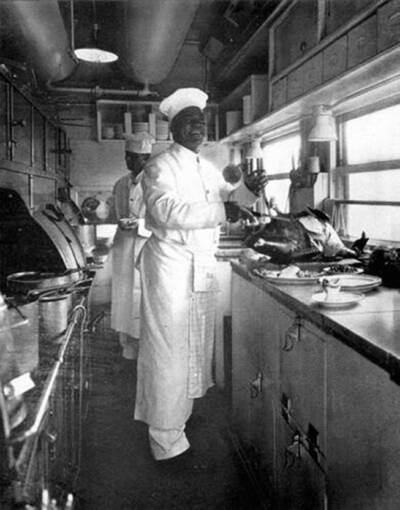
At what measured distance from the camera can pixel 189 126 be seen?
9.40 feet

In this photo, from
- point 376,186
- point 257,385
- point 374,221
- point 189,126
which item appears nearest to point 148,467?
point 257,385

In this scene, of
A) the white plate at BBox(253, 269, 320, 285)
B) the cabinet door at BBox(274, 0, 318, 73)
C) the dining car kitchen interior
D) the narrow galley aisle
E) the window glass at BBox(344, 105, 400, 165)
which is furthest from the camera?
the cabinet door at BBox(274, 0, 318, 73)

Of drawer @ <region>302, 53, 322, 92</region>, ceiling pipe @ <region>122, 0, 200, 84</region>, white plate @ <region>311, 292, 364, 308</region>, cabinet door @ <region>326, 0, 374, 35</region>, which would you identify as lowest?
white plate @ <region>311, 292, 364, 308</region>

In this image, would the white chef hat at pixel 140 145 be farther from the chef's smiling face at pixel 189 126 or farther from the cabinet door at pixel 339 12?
the cabinet door at pixel 339 12

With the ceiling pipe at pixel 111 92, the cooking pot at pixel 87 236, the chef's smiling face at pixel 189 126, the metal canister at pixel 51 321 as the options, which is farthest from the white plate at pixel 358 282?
the ceiling pipe at pixel 111 92

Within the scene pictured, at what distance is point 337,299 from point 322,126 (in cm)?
180

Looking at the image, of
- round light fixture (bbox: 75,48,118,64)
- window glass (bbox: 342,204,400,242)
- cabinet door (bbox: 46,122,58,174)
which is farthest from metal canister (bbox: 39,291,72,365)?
round light fixture (bbox: 75,48,118,64)

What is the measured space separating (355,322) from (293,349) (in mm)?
412

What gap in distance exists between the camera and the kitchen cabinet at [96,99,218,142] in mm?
6363

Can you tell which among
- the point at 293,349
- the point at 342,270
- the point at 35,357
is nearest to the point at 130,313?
the point at 342,270

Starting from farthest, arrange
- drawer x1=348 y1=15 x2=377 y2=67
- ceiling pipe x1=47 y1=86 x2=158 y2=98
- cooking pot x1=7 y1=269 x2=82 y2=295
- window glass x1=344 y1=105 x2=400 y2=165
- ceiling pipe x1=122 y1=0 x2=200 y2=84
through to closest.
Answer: ceiling pipe x1=47 y1=86 x2=158 y2=98 < ceiling pipe x1=122 y1=0 x2=200 y2=84 < window glass x1=344 y1=105 x2=400 y2=165 < drawer x1=348 y1=15 x2=377 y2=67 < cooking pot x1=7 y1=269 x2=82 y2=295

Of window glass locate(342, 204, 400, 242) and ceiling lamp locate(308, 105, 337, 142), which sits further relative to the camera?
ceiling lamp locate(308, 105, 337, 142)

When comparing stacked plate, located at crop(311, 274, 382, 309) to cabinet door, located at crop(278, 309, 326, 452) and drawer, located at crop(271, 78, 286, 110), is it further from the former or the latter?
drawer, located at crop(271, 78, 286, 110)

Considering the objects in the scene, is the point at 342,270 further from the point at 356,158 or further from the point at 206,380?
the point at 356,158
